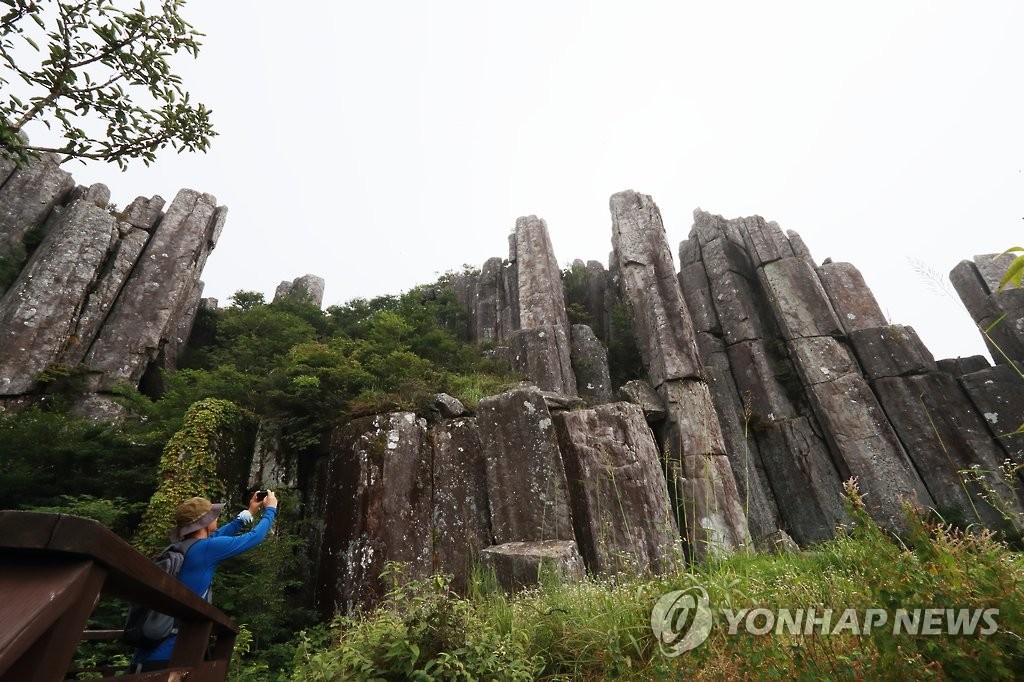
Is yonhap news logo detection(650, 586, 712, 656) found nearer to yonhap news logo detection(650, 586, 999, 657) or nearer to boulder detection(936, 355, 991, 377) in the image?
yonhap news logo detection(650, 586, 999, 657)

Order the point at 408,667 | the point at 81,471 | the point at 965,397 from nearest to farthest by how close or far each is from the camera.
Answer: the point at 408,667
the point at 81,471
the point at 965,397

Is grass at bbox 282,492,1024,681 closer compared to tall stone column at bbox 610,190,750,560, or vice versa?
grass at bbox 282,492,1024,681

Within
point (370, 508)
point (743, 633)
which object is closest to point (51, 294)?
point (370, 508)

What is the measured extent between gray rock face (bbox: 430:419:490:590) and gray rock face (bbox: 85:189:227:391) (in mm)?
9476

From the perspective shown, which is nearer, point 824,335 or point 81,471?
point 81,471

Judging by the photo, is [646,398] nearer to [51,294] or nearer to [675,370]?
[675,370]

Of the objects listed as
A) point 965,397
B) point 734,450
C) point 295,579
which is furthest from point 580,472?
point 965,397

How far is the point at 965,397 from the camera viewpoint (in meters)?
11.6

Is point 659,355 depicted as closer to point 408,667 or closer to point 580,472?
point 580,472

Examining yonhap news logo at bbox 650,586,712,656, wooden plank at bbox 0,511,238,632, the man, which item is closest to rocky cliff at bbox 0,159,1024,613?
yonhap news logo at bbox 650,586,712,656

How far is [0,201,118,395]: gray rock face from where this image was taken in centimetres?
1051

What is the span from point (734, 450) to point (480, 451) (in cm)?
796

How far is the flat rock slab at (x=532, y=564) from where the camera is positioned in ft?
16.3

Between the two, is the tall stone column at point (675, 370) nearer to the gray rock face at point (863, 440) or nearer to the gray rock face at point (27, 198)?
the gray rock face at point (863, 440)
